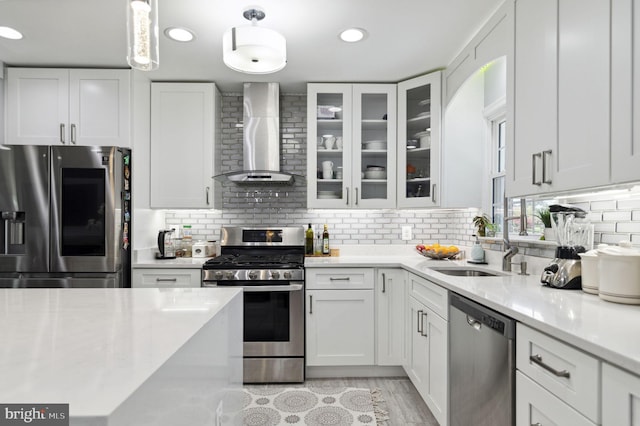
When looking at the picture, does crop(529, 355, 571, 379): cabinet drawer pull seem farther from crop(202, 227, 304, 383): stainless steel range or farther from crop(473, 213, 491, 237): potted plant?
crop(202, 227, 304, 383): stainless steel range

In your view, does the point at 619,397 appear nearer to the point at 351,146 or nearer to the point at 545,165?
the point at 545,165

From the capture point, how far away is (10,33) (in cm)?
238

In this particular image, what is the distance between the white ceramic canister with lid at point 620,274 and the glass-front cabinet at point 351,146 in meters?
1.89

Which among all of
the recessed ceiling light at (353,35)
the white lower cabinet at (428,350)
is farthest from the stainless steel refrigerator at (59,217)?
the white lower cabinet at (428,350)

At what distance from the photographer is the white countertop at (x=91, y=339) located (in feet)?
1.79

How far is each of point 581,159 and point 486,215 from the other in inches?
57.3

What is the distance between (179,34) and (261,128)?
101 cm

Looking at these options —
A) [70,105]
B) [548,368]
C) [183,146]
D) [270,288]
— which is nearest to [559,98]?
[548,368]

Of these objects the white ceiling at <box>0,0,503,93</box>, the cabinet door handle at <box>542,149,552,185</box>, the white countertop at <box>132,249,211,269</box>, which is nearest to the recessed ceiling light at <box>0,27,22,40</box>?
the white ceiling at <box>0,0,503,93</box>

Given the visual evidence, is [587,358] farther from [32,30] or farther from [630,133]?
[32,30]

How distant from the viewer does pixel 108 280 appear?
2674 millimetres

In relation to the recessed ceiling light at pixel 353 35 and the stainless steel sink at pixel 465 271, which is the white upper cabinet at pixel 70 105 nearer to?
the recessed ceiling light at pixel 353 35

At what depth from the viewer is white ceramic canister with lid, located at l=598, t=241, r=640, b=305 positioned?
1254mm

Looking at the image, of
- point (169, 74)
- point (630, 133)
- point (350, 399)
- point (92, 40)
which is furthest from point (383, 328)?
point (92, 40)
